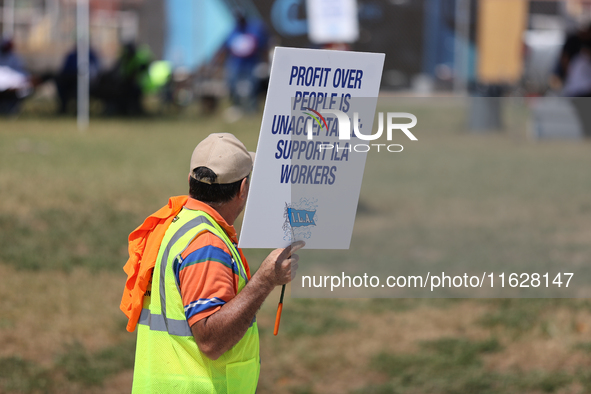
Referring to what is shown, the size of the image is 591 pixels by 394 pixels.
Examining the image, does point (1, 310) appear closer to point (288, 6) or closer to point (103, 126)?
point (103, 126)

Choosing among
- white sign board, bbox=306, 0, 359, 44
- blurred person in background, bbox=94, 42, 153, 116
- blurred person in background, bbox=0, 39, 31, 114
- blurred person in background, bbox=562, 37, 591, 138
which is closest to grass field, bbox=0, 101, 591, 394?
white sign board, bbox=306, 0, 359, 44

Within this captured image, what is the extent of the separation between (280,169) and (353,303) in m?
3.77

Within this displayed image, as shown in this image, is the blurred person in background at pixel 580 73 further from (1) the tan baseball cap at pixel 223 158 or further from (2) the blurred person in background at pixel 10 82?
(2) the blurred person in background at pixel 10 82

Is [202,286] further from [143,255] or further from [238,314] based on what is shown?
[143,255]

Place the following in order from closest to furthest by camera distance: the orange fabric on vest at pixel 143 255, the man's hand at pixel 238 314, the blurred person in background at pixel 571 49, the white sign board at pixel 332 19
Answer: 1. the man's hand at pixel 238 314
2. the orange fabric on vest at pixel 143 255
3. the white sign board at pixel 332 19
4. the blurred person in background at pixel 571 49

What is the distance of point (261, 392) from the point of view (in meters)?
4.19

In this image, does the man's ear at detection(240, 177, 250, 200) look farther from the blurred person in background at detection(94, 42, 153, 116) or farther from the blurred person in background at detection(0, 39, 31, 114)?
the blurred person in background at detection(94, 42, 153, 116)

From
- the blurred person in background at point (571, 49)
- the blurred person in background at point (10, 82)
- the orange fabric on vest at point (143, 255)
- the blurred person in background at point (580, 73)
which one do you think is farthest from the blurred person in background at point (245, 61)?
the orange fabric on vest at point (143, 255)

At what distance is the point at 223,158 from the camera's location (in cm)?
190

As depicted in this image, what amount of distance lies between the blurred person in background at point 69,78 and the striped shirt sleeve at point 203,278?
45.2ft

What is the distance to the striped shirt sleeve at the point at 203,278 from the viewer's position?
182 centimetres

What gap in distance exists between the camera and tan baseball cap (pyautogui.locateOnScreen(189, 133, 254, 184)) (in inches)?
74.9

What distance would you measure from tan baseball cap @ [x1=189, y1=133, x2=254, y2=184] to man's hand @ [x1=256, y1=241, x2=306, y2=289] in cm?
24

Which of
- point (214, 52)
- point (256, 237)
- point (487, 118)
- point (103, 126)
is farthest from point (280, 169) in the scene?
point (214, 52)
